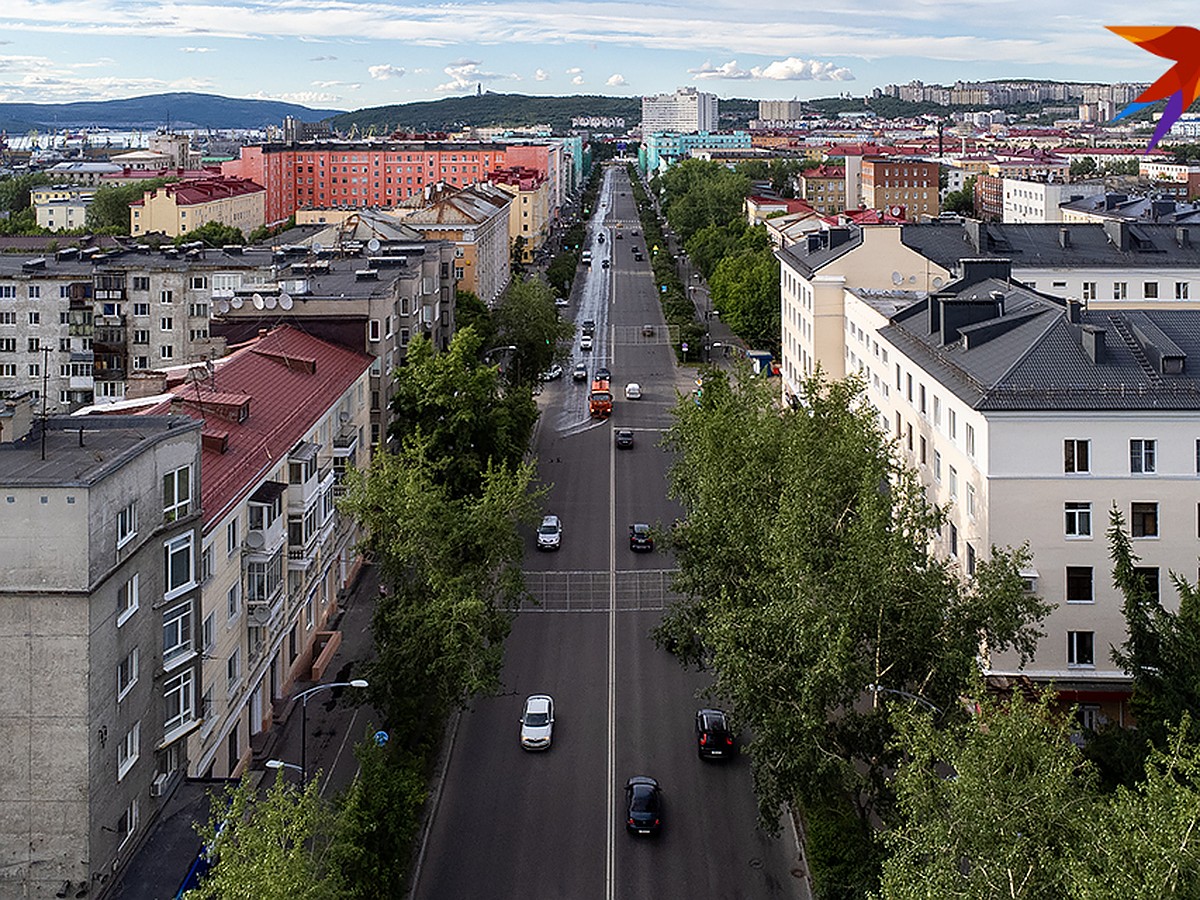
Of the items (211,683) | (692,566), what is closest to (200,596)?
(211,683)

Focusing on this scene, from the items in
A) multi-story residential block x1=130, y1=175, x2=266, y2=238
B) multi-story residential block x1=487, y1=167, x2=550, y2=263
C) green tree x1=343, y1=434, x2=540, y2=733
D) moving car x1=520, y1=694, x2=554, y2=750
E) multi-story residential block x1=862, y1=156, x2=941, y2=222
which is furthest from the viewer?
multi-story residential block x1=862, y1=156, x2=941, y2=222

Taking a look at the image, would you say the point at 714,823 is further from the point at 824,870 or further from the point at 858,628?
the point at 858,628

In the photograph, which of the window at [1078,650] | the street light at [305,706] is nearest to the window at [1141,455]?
the window at [1078,650]

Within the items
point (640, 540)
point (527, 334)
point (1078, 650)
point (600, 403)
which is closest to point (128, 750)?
point (1078, 650)

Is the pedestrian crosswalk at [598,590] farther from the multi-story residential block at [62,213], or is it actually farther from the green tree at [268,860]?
the multi-story residential block at [62,213]

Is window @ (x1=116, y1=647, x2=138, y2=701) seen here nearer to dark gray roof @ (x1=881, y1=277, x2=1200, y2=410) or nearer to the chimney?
dark gray roof @ (x1=881, y1=277, x2=1200, y2=410)

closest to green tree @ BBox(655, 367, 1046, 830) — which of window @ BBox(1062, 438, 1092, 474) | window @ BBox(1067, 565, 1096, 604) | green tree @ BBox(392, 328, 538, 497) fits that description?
window @ BBox(1062, 438, 1092, 474)
